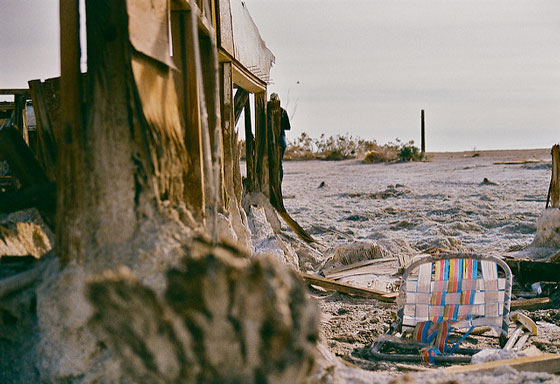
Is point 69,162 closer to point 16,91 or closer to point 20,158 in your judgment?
point 20,158

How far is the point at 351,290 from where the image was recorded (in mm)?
5754

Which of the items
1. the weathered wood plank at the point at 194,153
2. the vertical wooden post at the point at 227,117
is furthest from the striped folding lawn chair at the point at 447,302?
the weathered wood plank at the point at 194,153

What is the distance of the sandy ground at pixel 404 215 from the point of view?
193 inches

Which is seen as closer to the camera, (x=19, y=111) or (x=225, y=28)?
(x=225, y=28)

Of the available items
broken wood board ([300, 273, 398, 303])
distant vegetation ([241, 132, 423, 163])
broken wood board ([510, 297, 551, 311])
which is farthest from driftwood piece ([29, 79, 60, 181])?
distant vegetation ([241, 132, 423, 163])

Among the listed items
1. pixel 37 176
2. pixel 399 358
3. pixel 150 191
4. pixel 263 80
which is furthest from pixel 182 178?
pixel 263 80

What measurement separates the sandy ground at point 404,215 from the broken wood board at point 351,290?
2.9 inches

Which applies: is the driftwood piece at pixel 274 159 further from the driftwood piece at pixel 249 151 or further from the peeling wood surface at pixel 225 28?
the peeling wood surface at pixel 225 28

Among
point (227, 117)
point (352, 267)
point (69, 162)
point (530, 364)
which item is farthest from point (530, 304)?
point (69, 162)

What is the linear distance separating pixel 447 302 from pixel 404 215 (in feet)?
22.4

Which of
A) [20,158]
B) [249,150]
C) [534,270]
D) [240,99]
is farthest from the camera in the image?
[249,150]

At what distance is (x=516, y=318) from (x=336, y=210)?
24.8ft

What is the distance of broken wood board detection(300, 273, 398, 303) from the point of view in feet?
18.3

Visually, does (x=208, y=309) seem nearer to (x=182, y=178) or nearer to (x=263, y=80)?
(x=182, y=178)
